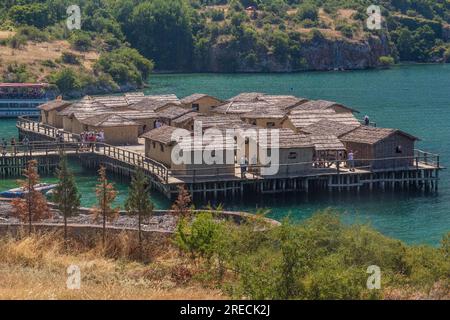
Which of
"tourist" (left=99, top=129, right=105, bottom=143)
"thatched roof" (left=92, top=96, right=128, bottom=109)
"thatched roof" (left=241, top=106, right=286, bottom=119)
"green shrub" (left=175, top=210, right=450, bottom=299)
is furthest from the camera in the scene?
"thatched roof" (left=92, top=96, right=128, bottom=109)

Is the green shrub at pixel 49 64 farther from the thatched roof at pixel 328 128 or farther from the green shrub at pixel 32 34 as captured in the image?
the thatched roof at pixel 328 128

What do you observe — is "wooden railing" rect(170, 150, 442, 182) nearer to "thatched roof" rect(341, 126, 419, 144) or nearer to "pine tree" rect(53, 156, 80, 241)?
"thatched roof" rect(341, 126, 419, 144)

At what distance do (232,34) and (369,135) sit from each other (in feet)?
401

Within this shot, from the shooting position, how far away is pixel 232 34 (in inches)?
7057

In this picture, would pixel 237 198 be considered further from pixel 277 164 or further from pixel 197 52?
pixel 197 52

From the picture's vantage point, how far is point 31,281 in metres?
25.0

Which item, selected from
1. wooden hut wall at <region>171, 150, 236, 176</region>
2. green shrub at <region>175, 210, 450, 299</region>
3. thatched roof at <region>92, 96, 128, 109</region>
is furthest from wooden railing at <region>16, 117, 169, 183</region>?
green shrub at <region>175, 210, 450, 299</region>

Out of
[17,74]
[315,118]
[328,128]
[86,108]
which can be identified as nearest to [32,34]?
[17,74]

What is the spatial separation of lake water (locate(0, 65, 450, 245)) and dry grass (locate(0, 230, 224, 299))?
1382 centimetres

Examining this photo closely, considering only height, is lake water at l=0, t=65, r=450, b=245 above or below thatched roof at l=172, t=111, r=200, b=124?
below

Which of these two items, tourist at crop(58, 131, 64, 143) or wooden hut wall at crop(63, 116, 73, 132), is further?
wooden hut wall at crop(63, 116, 73, 132)

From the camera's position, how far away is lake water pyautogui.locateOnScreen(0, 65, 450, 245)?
170ft

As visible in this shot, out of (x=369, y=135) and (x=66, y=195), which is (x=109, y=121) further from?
(x=66, y=195)

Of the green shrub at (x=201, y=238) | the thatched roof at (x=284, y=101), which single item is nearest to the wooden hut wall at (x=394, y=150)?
Answer: the thatched roof at (x=284, y=101)
